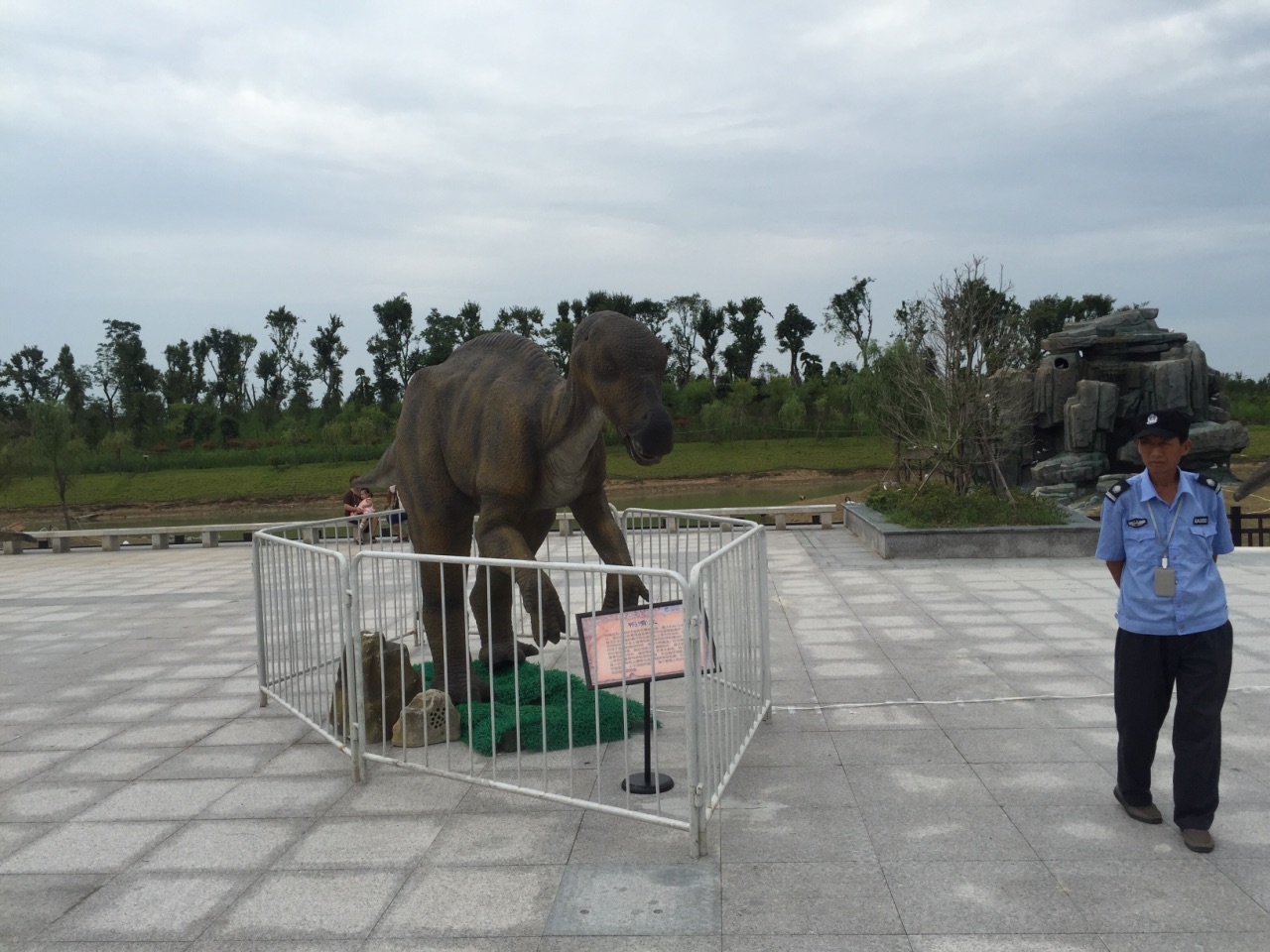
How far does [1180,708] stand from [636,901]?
75.0 inches

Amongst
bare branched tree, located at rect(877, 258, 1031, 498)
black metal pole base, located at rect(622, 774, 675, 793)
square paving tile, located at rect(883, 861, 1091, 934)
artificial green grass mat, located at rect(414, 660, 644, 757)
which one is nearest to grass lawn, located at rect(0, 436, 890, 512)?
bare branched tree, located at rect(877, 258, 1031, 498)

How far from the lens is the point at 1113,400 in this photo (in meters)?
18.5

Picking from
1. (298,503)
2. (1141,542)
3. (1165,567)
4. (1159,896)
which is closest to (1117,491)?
(1141,542)

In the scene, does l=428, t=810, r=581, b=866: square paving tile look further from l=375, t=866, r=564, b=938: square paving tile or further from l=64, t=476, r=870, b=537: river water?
l=64, t=476, r=870, b=537: river water

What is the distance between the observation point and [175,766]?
14.5 feet

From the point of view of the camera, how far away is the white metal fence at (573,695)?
11.2 feet

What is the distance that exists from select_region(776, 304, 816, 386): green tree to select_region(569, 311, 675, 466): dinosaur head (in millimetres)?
46350

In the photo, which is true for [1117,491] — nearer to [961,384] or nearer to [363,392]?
[961,384]

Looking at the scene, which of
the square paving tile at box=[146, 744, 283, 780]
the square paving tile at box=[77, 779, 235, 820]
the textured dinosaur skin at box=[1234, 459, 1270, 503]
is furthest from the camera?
the square paving tile at box=[146, 744, 283, 780]

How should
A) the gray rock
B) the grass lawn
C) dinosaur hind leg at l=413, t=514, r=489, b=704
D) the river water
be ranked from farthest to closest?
1. the grass lawn
2. the river water
3. the gray rock
4. dinosaur hind leg at l=413, t=514, r=489, b=704

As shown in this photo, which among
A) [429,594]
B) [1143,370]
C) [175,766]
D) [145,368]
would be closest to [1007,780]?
[429,594]

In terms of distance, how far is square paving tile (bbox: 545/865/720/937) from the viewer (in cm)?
275

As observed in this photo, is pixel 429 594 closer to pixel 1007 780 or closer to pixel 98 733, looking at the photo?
pixel 98 733

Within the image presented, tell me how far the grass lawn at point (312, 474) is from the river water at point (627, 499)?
906 mm
